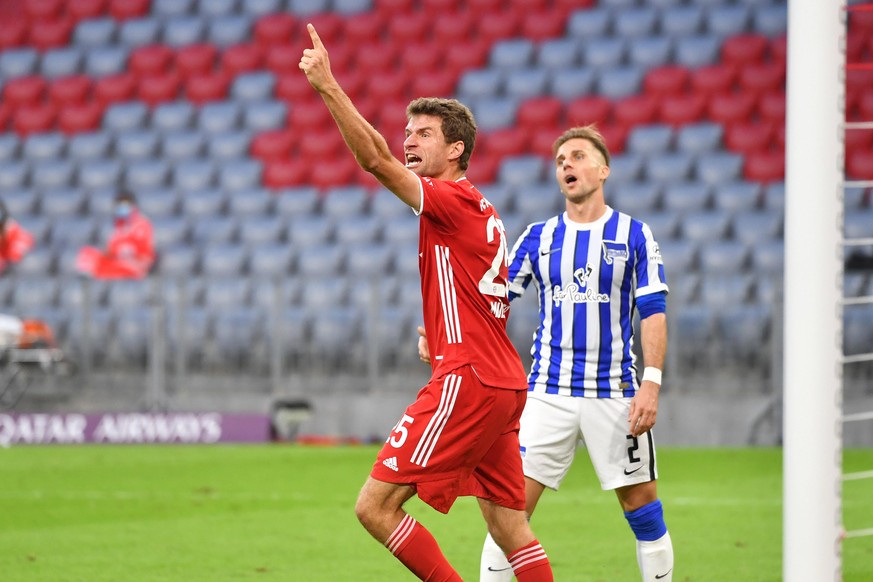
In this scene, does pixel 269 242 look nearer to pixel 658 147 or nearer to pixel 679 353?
pixel 658 147

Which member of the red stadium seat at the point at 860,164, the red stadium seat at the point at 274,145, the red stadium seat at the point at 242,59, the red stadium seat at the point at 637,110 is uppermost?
the red stadium seat at the point at 242,59

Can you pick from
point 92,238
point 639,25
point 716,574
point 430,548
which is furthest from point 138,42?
point 430,548

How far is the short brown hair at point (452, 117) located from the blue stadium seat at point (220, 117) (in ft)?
45.1

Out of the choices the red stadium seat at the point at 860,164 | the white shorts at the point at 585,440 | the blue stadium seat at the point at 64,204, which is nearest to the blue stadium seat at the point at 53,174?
the blue stadium seat at the point at 64,204

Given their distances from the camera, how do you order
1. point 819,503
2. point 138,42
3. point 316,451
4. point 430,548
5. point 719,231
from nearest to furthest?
point 819,503 → point 430,548 → point 316,451 → point 719,231 → point 138,42

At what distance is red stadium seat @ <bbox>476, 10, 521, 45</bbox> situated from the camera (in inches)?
661

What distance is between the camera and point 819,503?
310 cm

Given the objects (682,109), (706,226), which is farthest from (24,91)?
(706,226)

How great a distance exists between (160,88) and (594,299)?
565 inches

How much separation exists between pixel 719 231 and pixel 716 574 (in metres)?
8.47

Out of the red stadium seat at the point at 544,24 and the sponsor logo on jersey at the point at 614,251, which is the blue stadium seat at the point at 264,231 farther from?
the sponsor logo on jersey at the point at 614,251

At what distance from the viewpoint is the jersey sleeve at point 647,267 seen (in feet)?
15.6

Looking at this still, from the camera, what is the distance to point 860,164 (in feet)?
45.7

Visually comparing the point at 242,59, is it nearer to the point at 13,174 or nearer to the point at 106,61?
the point at 106,61
